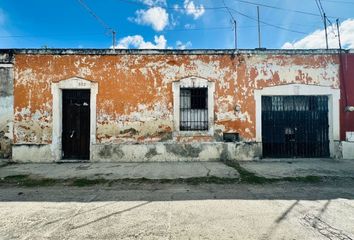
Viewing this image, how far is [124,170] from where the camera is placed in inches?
276

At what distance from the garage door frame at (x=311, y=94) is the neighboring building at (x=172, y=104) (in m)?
0.04

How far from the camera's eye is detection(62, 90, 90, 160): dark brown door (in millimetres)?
8641

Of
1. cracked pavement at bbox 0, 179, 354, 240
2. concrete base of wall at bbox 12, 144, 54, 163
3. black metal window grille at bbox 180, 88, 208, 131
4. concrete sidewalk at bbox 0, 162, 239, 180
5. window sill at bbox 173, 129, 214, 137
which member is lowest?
cracked pavement at bbox 0, 179, 354, 240

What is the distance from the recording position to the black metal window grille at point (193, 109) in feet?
28.6

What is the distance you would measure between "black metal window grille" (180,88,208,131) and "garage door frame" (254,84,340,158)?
72.9 inches

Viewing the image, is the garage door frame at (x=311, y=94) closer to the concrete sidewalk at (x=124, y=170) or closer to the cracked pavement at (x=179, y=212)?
the concrete sidewalk at (x=124, y=170)

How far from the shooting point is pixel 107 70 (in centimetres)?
859

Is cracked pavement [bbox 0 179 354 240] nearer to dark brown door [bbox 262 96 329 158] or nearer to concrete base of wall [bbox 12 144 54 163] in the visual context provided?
concrete base of wall [bbox 12 144 54 163]

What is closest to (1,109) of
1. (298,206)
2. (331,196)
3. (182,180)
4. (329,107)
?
(182,180)

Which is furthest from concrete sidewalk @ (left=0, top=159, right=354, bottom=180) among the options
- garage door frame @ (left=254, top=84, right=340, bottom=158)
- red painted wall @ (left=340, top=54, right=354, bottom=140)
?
red painted wall @ (left=340, top=54, right=354, bottom=140)

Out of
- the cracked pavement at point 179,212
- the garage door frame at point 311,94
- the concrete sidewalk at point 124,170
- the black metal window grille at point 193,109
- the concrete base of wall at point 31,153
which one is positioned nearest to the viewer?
the cracked pavement at point 179,212

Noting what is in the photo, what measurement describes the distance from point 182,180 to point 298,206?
2625mm

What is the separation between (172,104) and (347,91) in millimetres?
6234

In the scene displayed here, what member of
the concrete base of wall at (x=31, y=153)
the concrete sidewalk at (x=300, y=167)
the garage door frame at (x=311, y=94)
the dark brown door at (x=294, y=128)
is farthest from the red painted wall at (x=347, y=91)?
the concrete base of wall at (x=31, y=153)
